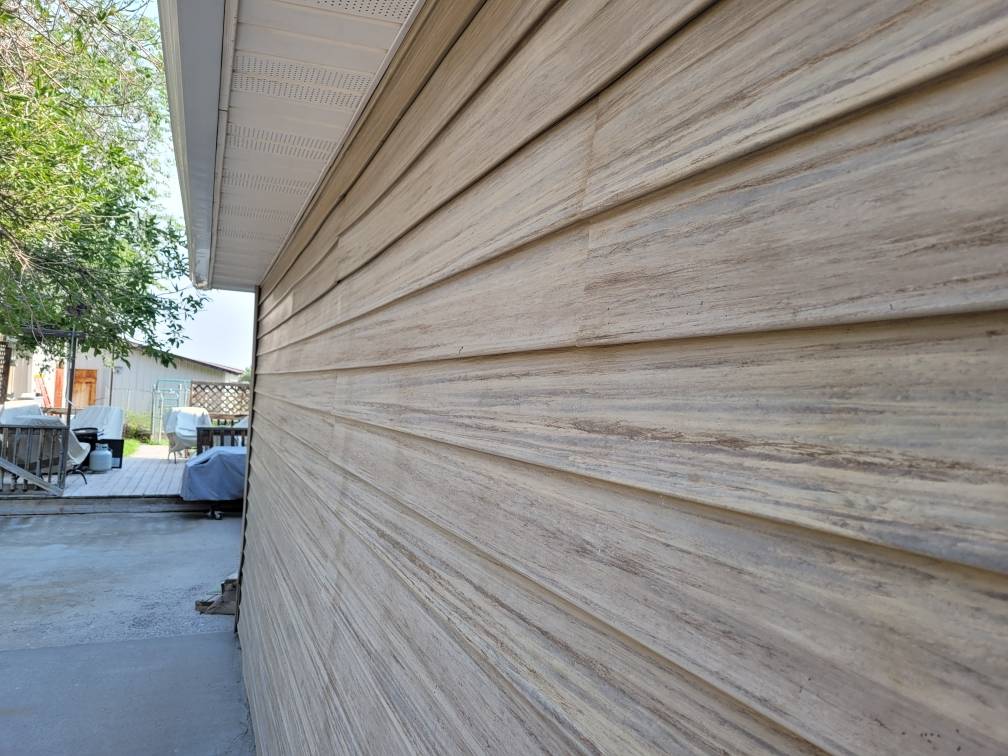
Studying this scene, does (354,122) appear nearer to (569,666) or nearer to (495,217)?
(495,217)

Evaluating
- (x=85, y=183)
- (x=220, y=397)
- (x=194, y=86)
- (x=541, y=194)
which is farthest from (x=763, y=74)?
(x=220, y=397)

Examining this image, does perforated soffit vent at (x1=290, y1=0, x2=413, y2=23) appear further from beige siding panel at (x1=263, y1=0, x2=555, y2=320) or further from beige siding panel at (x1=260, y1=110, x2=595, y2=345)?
beige siding panel at (x1=260, y1=110, x2=595, y2=345)

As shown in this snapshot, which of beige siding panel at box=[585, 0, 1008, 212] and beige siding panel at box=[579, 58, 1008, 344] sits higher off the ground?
beige siding panel at box=[585, 0, 1008, 212]

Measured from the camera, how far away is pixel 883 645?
0.42 meters

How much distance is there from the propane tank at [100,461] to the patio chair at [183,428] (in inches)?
75.2

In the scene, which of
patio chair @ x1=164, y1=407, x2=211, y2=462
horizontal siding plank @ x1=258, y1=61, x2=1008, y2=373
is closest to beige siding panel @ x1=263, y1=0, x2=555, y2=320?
horizontal siding plank @ x1=258, y1=61, x2=1008, y2=373

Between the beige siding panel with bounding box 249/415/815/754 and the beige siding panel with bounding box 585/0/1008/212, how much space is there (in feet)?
1.45

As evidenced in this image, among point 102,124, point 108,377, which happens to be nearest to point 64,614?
point 102,124

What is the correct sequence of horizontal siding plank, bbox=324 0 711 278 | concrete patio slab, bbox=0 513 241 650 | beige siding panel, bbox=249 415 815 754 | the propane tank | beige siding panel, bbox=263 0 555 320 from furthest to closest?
the propane tank → concrete patio slab, bbox=0 513 241 650 → beige siding panel, bbox=263 0 555 320 → horizontal siding plank, bbox=324 0 711 278 → beige siding panel, bbox=249 415 815 754

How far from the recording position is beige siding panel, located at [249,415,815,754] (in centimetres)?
55

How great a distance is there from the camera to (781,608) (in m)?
0.48

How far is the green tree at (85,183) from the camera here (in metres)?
5.56

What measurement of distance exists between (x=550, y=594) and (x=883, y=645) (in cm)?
44

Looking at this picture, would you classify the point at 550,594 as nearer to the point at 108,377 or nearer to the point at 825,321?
the point at 825,321
